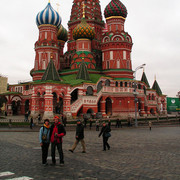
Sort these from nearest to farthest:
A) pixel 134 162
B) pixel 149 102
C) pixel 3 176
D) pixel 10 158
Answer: pixel 3 176
pixel 134 162
pixel 10 158
pixel 149 102

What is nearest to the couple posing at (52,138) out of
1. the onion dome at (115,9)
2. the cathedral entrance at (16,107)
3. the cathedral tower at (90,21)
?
the cathedral entrance at (16,107)

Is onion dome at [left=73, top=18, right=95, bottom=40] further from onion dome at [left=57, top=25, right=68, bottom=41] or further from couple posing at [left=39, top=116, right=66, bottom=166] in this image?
couple posing at [left=39, top=116, right=66, bottom=166]

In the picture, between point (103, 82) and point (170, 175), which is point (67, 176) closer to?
point (170, 175)

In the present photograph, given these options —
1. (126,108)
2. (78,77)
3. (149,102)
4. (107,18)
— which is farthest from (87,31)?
(149,102)

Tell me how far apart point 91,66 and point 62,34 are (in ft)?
41.3

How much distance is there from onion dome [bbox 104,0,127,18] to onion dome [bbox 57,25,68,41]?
1062 centimetres

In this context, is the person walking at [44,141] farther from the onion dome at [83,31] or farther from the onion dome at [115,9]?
the onion dome at [115,9]

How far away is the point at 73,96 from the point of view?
37.7m

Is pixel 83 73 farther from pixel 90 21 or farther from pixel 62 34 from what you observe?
pixel 62 34

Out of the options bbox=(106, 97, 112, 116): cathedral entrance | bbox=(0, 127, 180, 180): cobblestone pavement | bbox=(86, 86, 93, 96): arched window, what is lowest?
bbox=(0, 127, 180, 180): cobblestone pavement

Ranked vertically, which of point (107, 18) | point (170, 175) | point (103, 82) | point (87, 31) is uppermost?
point (107, 18)

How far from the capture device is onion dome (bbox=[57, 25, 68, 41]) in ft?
156

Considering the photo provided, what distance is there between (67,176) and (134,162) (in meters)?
2.74

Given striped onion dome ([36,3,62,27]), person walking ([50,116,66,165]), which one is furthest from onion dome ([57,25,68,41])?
person walking ([50,116,66,165])
